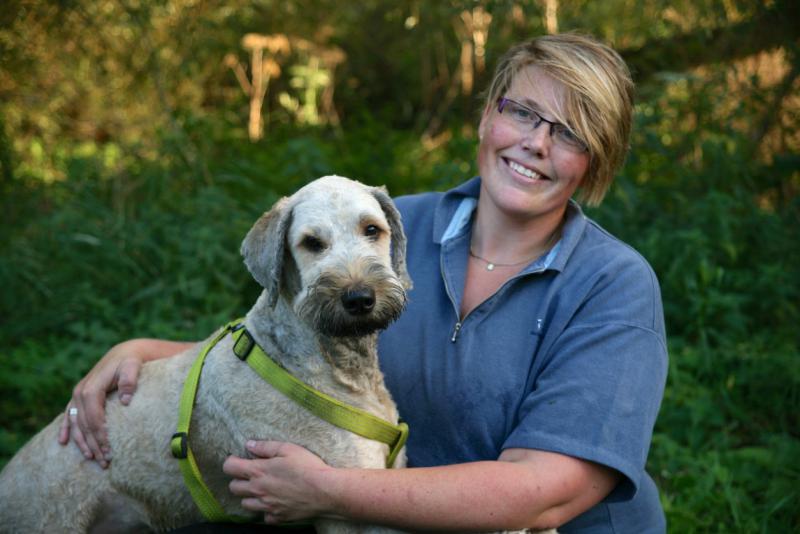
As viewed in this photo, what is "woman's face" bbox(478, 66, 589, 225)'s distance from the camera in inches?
115

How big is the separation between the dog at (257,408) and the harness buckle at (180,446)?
11 cm

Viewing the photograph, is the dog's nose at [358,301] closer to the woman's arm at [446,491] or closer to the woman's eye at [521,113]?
the woman's arm at [446,491]

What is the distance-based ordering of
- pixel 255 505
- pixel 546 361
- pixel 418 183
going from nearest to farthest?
pixel 255 505
pixel 546 361
pixel 418 183

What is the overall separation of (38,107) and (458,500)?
23.0ft

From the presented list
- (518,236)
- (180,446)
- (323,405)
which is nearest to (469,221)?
(518,236)

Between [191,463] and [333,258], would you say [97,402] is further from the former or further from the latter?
[333,258]

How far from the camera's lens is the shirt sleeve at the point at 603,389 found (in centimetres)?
251

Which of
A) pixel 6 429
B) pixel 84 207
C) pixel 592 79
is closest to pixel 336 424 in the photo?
pixel 592 79

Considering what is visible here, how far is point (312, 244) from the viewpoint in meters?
2.75

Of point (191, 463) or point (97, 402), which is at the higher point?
point (97, 402)

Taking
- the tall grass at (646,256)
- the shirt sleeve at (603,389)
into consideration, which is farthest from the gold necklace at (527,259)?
the tall grass at (646,256)

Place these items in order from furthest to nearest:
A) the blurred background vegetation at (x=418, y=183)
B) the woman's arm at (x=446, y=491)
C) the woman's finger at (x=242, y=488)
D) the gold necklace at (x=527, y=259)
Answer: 1. the blurred background vegetation at (x=418, y=183)
2. the gold necklace at (x=527, y=259)
3. the woman's finger at (x=242, y=488)
4. the woman's arm at (x=446, y=491)

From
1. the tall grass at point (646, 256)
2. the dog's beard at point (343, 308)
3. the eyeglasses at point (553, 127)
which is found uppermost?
the eyeglasses at point (553, 127)

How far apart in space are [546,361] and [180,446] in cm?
127
